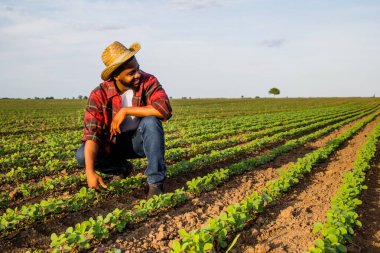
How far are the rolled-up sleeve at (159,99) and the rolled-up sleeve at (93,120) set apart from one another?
0.64 m

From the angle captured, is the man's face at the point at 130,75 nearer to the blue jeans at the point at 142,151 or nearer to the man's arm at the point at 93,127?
the man's arm at the point at 93,127

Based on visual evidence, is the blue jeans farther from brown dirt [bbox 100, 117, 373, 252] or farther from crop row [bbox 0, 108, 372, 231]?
brown dirt [bbox 100, 117, 373, 252]

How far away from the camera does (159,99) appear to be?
4250 millimetres

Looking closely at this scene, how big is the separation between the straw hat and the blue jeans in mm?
739

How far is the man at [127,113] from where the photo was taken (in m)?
4.06

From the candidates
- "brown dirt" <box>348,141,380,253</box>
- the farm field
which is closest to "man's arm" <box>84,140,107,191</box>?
the farm field

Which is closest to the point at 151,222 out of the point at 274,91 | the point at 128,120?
the point at 128,120

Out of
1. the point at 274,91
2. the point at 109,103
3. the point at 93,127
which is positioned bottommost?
the point at 93,127

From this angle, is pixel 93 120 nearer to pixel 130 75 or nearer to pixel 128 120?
pixel 128 120

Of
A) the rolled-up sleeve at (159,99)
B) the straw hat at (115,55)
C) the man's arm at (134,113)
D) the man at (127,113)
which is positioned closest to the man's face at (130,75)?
the man at (127,113)

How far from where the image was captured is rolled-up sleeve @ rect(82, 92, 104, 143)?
4.14 m

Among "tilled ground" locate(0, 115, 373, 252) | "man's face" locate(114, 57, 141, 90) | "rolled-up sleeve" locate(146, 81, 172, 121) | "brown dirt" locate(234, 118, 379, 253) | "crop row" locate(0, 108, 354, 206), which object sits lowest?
"brown dirt" locate(234, 118, 379, 253)

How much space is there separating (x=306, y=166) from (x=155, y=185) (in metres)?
2.96

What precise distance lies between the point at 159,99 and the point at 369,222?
286cm
